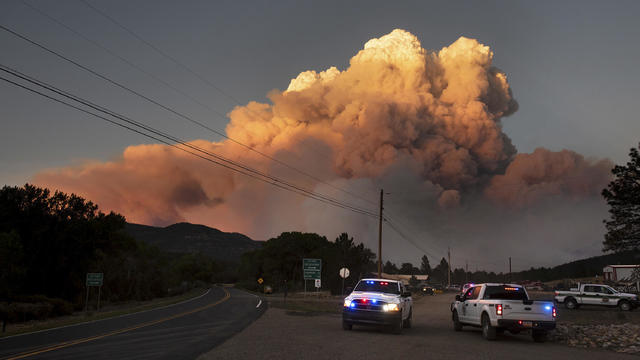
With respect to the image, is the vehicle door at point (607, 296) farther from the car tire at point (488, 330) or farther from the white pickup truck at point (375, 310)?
the car tire at point (488, 330)

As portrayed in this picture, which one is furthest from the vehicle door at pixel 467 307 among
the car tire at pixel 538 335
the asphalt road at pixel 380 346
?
the car tire at pixel 538 335

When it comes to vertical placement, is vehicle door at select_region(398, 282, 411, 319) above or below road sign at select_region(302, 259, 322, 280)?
below

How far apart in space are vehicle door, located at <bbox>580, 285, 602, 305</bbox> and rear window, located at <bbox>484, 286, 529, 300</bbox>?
25.0m

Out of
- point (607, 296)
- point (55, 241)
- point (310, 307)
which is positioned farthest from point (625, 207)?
point (55, 241)

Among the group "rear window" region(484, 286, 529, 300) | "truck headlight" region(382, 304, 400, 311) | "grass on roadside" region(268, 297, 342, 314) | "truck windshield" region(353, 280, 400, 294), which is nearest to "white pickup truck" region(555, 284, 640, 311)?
"grass on roadside" region(268, 297, 342, 314)

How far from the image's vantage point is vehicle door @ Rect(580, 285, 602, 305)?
1492 inches

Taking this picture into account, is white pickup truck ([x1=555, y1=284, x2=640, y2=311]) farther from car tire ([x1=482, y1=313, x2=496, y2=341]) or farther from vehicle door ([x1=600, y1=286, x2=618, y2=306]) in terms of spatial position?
car tire ([x1=482, y1=313, x2=496, y2=341])

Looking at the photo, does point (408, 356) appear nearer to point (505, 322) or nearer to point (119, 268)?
point (505, 322)

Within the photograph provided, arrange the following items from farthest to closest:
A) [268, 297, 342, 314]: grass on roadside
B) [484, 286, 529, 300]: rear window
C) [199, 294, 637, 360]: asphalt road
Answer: [268, 297, 342, 314]: grass on roadside → [484, 286, 529, 300]: rear window → [199, 294, 637, 360]: asphalt road

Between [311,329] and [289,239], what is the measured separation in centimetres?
9459

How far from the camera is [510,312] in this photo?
1641 centimetres

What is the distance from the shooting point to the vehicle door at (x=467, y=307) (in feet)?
61.9

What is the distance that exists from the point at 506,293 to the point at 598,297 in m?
25.3

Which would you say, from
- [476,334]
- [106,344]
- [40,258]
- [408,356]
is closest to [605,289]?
[476,334]
